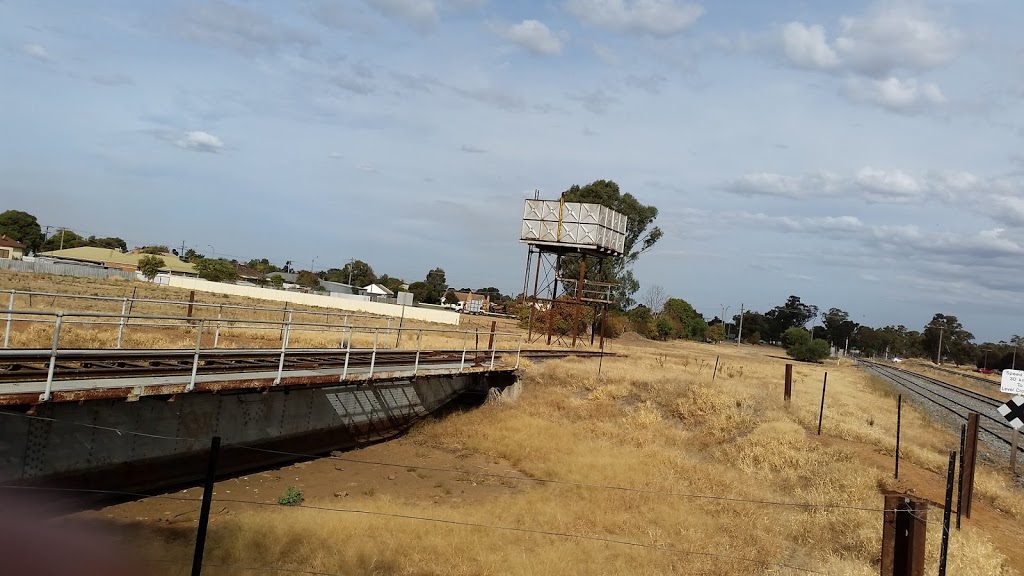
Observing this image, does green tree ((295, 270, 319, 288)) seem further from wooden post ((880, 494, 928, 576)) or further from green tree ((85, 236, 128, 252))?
wooden post ((880, 494, 928, 576))

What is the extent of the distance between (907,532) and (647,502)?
7.32 m

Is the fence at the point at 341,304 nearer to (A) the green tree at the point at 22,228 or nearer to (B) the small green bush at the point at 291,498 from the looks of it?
(B) the small green bush at the point at 291,498

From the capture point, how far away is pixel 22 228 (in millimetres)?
130750

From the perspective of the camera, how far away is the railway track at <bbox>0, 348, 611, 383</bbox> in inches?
453

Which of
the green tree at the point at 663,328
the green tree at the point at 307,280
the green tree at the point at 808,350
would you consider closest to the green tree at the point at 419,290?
the green tree at the point at 307,280

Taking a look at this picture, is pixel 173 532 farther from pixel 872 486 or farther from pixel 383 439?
pixel 872 486

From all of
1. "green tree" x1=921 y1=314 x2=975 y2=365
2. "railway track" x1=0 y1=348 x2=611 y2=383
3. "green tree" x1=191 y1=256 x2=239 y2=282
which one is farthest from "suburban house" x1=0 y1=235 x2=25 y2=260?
"green tree" x1=921 y1=314 x2=975 y2=365

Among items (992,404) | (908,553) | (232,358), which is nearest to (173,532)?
(232,358)

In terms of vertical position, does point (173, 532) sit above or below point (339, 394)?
below

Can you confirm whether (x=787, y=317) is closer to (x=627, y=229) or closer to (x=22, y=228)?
(x=627, y=229)

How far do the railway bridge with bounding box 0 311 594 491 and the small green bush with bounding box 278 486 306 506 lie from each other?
2.41 ft

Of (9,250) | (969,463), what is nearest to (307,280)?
(9,250)

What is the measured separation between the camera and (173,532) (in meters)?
11.3

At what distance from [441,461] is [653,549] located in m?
9.09
